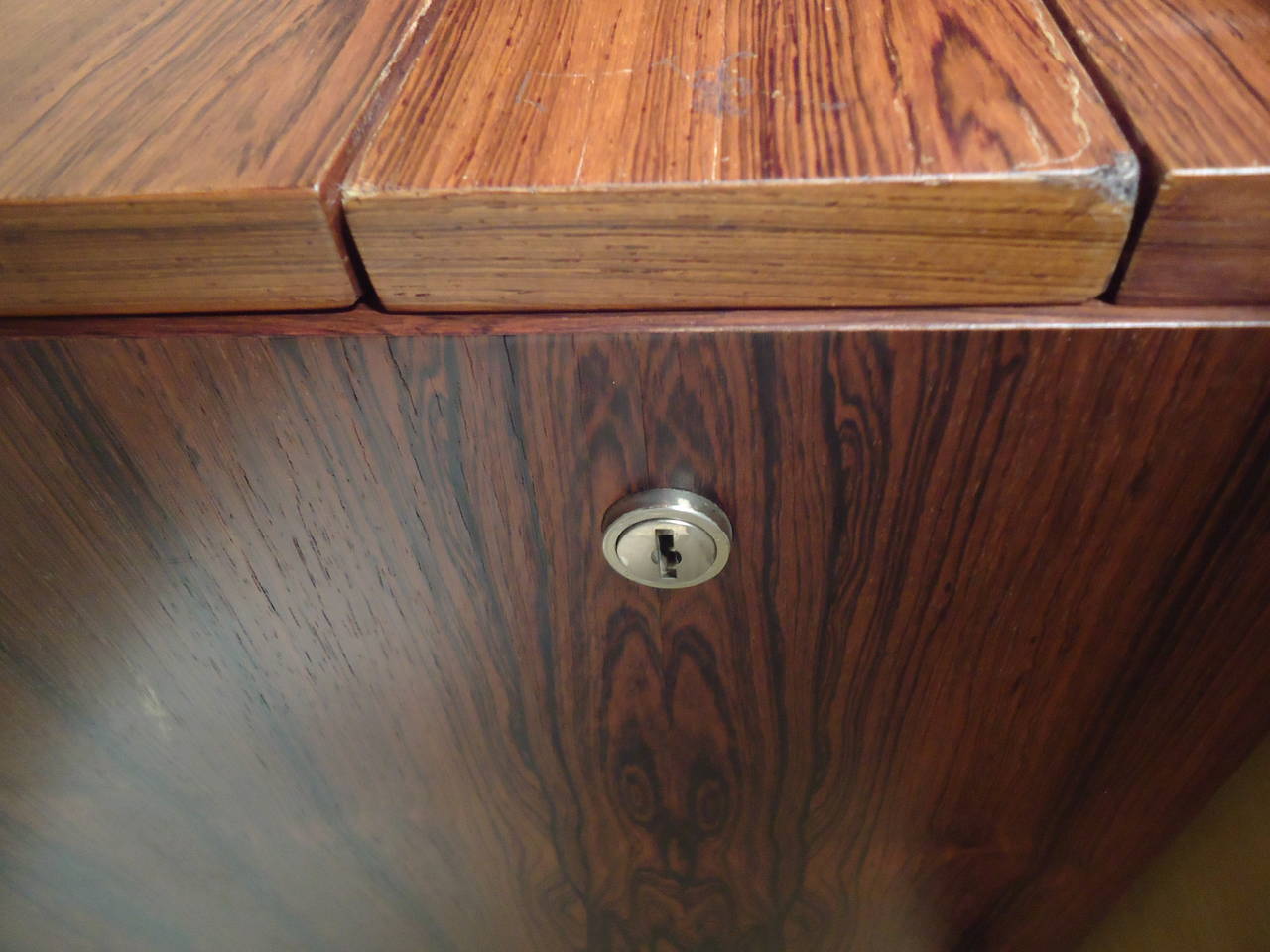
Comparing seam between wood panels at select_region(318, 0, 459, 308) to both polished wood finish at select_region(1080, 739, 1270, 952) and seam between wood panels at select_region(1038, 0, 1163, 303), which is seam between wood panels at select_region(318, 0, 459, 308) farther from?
polished wood finish at select_region(1080, 739, 1270, 952)

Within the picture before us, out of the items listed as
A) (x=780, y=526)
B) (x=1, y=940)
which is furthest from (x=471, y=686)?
(x=1, y=940)

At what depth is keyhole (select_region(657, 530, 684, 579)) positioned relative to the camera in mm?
287

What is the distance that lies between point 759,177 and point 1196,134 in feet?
0.36

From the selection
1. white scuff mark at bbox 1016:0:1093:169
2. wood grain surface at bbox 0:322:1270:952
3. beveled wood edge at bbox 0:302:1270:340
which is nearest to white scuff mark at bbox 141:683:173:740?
wood grain surface at bbox 0:322:1270:952

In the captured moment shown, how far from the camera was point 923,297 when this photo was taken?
0.23 metres

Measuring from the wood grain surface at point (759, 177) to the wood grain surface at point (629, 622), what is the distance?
0.02 m

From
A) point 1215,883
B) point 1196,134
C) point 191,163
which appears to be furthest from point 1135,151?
point 1215,883

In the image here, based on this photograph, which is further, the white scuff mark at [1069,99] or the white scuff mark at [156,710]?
the white scuff mark at [156,710]

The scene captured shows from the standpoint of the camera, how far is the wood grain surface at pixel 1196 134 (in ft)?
0.68

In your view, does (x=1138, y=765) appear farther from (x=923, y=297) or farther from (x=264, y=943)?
(x=264, y=943)

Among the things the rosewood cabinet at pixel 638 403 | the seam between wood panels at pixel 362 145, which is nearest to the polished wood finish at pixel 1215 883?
the rosewood cabinet at pixel 638 403

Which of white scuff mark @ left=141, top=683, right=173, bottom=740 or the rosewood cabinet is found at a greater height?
the rosewood cabinet

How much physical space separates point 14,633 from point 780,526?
32 cm

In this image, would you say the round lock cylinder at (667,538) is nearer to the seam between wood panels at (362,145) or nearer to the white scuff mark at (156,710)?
the seam between wood panels at (362,145)
